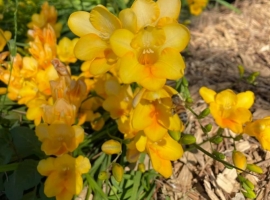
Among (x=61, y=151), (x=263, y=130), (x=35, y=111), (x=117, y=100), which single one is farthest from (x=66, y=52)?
(x=263, y=130)

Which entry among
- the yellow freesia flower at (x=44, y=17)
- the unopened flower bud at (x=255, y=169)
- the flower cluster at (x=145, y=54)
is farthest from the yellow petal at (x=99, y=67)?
the yellow freesia flower at (x=44, y=17)

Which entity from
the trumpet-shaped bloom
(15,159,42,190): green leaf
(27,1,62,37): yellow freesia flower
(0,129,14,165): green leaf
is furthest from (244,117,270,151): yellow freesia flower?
(27,1,62,37): yellow freesia flower

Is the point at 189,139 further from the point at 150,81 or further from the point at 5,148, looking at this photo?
the point at 5,148

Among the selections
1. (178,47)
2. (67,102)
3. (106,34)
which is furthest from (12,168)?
(178,47)

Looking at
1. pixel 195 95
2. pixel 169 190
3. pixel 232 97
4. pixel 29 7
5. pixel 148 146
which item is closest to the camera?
pixel 148 146

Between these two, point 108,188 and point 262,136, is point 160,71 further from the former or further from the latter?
point 108,188

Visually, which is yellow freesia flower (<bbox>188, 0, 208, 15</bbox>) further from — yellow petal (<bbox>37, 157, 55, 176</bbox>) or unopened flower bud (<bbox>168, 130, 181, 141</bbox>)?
yellow petal (<bbox>37, 157, 55, 176</bbox>)
